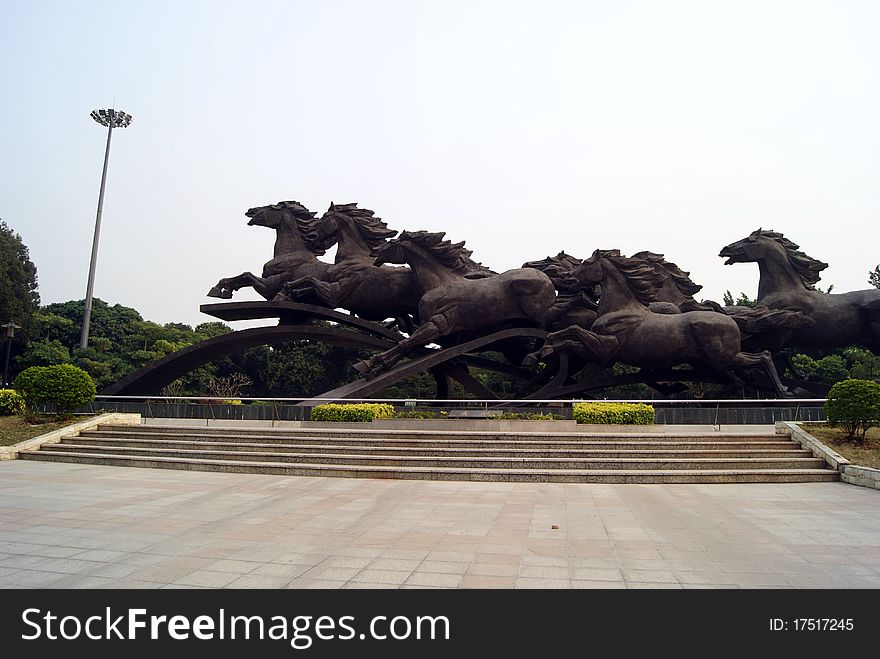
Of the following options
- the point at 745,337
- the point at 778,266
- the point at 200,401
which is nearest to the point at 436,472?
the point at 200,401

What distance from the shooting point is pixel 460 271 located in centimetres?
1912

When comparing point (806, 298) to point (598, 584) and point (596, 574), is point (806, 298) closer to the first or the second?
point (596, 574)

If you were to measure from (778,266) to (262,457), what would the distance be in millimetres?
16339

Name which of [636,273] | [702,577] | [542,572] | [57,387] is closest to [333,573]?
[542,572]

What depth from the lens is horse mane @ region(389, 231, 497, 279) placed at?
18.2 m

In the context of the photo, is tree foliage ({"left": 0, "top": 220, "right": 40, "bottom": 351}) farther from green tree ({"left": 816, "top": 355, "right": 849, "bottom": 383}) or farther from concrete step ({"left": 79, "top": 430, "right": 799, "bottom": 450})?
green tree ({"left": 816, "top": 355, "right": 849, "bottom": 383})

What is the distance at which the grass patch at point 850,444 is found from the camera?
9717 mm

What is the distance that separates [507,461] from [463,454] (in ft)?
3.27

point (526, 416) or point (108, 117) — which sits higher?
point (108, 117)

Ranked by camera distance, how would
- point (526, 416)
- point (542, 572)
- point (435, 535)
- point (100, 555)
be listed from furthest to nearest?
point (526, 416) < point (435, 535) < point (100, 555) < point (542, 572)

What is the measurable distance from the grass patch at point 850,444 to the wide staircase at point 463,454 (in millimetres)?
490

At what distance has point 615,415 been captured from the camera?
13.6m

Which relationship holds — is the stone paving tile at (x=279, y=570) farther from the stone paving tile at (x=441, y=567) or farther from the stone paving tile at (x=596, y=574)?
the stone paving tile at (x=596, y=574)

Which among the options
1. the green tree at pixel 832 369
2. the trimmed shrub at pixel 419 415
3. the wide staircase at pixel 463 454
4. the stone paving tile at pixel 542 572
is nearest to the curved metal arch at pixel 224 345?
the trimmed shrub at pixel 419 415
